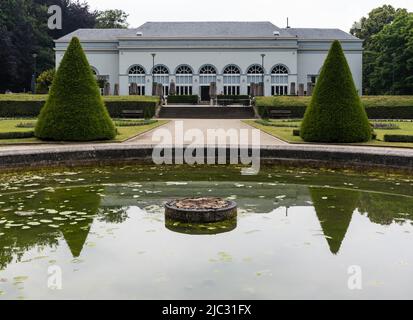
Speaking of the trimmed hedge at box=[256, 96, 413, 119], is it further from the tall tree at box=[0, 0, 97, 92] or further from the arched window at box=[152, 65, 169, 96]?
the tall tree at box=[0, 0, 97, 92]

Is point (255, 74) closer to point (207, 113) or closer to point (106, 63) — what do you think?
point (106, 63)

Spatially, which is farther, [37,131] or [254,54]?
[254,54]

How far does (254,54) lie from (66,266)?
1951 inches

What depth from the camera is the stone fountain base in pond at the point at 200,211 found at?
8.49 metres

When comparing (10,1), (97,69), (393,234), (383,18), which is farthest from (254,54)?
(393,234)

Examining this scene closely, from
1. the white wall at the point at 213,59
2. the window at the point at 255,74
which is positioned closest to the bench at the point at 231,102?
the white wall at the point at 213,59

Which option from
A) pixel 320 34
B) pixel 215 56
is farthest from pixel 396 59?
pixel 215 56

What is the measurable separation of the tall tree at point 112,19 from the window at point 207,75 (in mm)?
30697

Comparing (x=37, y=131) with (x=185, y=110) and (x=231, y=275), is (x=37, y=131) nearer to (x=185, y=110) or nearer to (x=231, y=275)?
(x=231, y=275)

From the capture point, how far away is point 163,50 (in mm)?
54281

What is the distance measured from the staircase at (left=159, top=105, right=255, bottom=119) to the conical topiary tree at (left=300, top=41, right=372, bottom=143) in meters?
18.6

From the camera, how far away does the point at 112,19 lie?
8200 centimetres

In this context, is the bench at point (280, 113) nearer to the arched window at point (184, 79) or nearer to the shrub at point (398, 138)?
the shrub at point (398, 138)

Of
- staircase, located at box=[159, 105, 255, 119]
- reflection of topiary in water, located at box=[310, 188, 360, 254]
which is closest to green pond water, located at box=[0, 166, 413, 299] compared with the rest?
reflection of topiary in water, located at box=[310, 188, 360, 254]
